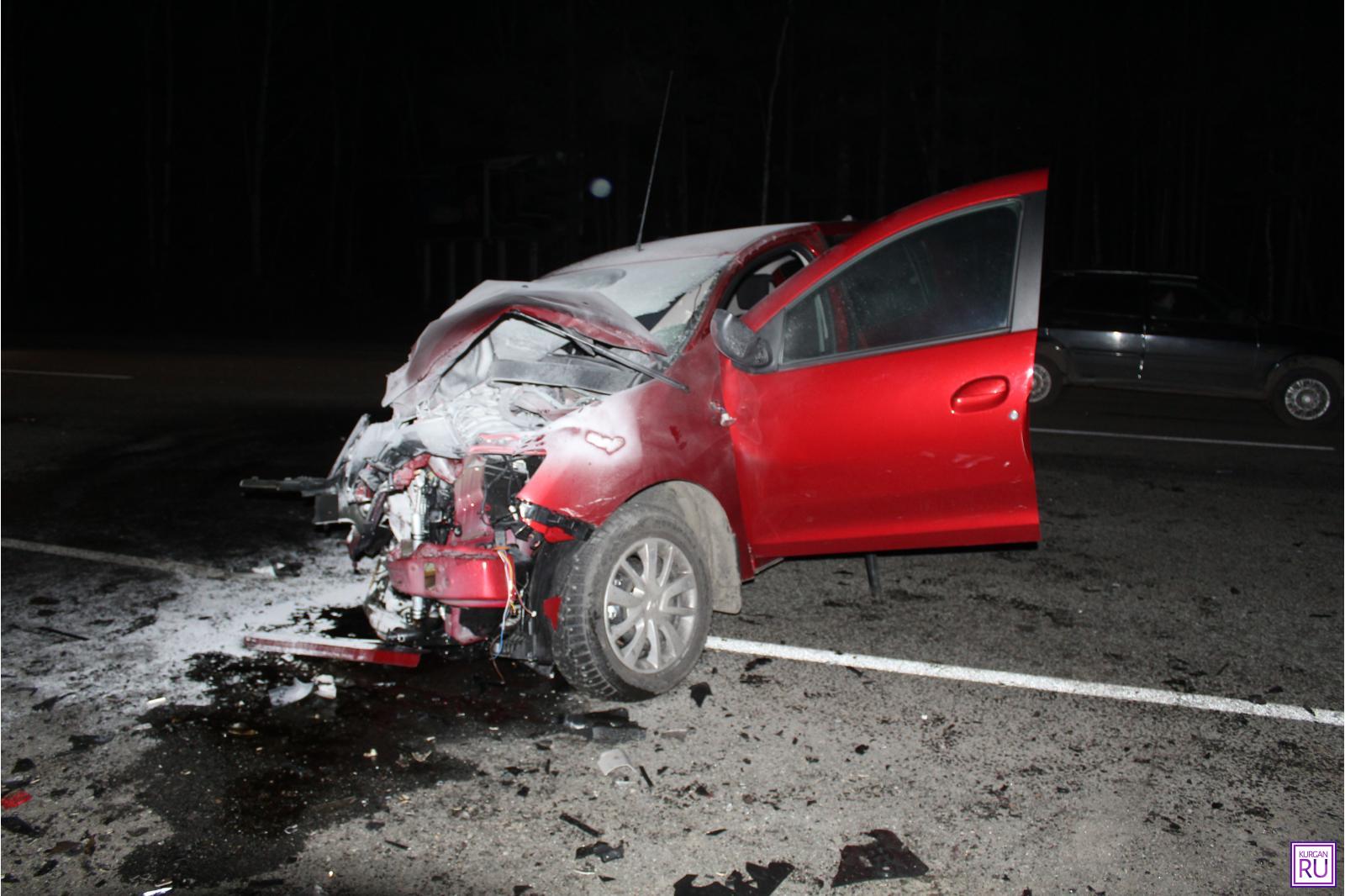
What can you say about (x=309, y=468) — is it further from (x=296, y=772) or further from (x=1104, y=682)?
(x=1104, y=682)

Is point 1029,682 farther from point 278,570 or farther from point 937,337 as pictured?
point 278,570

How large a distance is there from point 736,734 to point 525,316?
176 centimetres

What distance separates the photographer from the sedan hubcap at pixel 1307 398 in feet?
36.0

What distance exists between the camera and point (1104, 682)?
4.22 meters

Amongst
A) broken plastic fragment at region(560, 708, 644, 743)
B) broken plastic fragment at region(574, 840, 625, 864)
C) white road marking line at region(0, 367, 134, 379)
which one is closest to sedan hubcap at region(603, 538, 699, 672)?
broken plastic fragment at region(560, 708, 644, 743)

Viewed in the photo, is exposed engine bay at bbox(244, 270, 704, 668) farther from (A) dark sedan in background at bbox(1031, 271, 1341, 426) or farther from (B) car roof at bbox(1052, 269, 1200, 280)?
(B) car roof at bbox(1052, 269, 1200, 280)

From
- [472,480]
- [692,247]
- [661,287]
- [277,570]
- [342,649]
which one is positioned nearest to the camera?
[472,480]

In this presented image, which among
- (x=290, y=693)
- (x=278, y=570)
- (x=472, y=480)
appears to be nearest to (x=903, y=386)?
(x=472, y=480)

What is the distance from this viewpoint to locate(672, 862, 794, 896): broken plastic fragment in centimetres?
279

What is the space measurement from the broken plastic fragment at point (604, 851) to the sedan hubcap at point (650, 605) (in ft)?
3.05

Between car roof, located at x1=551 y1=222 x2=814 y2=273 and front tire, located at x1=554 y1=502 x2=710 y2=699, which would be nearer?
front tire, located at x1=554 y1=502 x2=710 y2=699

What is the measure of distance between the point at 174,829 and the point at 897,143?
111 feet

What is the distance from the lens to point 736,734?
3736 millimetres

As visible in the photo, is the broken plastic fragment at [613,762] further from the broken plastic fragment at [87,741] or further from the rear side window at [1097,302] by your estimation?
the rear side window at [1097,302]
